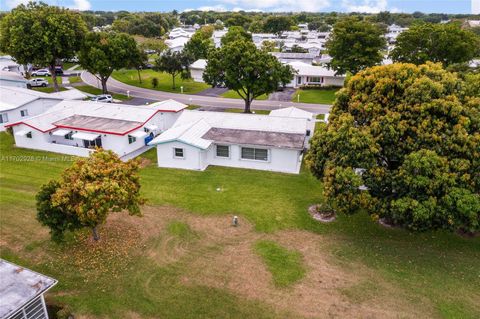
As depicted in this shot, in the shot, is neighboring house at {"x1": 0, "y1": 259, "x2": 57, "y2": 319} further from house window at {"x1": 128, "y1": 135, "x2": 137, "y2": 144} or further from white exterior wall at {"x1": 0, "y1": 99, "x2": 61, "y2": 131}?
white exterior wall at {"x1": 0, "y1": 99, "x2": 61, "y2": 131}

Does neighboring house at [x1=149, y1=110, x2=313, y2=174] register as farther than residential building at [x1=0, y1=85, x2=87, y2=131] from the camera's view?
No

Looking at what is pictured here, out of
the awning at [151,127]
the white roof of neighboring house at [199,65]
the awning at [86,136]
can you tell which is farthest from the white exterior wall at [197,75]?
the awning at [86,136]

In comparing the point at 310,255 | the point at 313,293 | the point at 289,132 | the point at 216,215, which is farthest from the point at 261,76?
the point at 313,293

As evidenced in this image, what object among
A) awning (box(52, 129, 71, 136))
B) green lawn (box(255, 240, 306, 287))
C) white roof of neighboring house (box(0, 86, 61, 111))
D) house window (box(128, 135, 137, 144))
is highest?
white roof of neighboring house (box(0, 86, 61, 111))

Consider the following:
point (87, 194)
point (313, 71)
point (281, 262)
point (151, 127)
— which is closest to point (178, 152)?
point (151, 127)

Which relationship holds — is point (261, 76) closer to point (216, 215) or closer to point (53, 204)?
point (216, 215)

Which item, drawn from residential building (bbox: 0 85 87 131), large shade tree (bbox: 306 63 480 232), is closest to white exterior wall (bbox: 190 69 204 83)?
residential building (bbox: 0 85 87 131)

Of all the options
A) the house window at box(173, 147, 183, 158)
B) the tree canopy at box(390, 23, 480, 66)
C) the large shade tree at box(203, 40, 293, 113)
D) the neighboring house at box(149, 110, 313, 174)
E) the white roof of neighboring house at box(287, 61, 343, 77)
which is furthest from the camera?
the white roof of neighboring house at box(287, 61, 343, 77)
